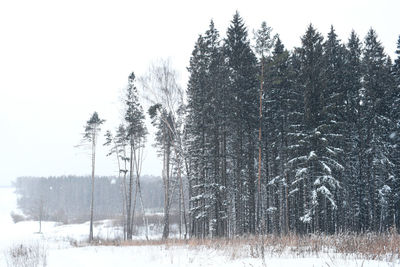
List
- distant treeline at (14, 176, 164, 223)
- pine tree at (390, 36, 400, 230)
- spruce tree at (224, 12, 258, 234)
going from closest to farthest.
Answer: spruce tree at (224, 12, 258, 234) < pine tree at (390, 36, 400, 230) < distant treeline at (14, 176, 164, 223)

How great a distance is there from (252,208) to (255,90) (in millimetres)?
9179

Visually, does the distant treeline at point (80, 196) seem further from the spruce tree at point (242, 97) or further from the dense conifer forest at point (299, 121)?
the spruce tree at point (242, 97)

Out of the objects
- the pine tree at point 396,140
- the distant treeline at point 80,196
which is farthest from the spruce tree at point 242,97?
the distant treeline at point 80,196

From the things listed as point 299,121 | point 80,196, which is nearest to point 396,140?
point 299,121

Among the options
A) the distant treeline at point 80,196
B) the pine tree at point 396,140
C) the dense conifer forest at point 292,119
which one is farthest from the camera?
the distant treeline at point 80,196

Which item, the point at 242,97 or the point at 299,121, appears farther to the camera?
the point at 242,97

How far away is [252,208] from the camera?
2147 centimetres

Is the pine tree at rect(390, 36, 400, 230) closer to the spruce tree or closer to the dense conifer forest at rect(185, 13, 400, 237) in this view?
the dense conifer forest at rect(185, 13, 400, 237)

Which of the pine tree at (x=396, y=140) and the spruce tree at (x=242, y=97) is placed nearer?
the spruce tree at (x=242, y=97)

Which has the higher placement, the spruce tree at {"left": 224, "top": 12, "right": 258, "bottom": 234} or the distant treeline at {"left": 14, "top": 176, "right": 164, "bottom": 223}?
the spruce tree at {"left": 224, "top": 12, "right": 258, "bottom": 234}

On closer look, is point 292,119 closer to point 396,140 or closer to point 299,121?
point 299,121

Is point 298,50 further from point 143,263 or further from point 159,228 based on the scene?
point 159,228

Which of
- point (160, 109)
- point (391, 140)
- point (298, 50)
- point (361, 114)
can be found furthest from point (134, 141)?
point (391, 140)

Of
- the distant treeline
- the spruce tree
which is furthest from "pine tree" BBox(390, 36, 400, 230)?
the distant treeline
